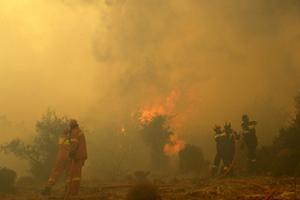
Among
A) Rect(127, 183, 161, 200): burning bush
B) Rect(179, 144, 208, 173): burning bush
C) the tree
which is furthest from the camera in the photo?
Rect(179, 144, 208, 173): burning bush

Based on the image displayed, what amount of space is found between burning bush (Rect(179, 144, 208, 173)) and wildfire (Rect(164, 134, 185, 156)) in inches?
222

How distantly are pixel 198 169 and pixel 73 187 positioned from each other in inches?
456

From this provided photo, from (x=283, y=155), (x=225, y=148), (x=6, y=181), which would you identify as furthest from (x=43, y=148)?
(x=283, y=155)

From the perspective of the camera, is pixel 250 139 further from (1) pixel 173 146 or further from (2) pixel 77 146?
(1) pixel 173 146

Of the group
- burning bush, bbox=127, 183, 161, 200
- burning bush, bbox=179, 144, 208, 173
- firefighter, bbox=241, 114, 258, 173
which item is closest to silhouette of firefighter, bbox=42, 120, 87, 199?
burning bush, bbox=127, 183, 161, 200

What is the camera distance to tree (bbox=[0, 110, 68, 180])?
854 inches

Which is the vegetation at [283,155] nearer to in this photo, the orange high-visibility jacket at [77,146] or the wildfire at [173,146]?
the orange high-visibility jacket at [77,146]

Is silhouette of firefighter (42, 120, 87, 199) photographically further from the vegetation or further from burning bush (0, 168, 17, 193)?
the vegetation

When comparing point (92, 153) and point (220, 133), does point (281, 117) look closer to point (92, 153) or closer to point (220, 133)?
point (92, 153)

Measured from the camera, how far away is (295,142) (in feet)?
57.4

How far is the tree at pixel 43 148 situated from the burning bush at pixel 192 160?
782 centimetres

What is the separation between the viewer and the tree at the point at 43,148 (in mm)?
21703

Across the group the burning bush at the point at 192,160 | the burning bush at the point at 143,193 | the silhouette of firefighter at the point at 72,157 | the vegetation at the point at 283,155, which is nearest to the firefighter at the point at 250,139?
the vegetation at the point at 283,155

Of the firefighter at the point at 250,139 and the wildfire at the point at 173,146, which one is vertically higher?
the wildfire at the point at 173,146
